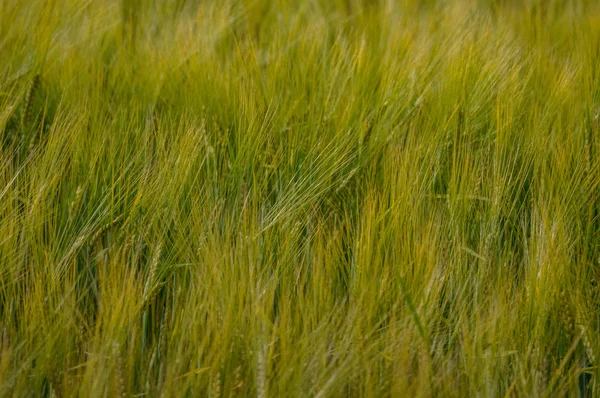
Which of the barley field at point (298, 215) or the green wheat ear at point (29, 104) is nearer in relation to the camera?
the barley field at point (298, 215)

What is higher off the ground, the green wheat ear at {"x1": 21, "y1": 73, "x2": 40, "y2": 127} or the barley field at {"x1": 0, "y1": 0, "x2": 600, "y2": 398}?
the green wheat ear at {"x1": 21, "y1": 73, "x2": 40, "y2": 127}

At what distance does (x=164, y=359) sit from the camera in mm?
984

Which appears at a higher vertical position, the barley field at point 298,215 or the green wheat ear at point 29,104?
the green wheat ear at point 29,104

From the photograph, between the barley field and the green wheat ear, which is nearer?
the barley field

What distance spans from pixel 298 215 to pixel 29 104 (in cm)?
55

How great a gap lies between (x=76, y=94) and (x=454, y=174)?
733mm

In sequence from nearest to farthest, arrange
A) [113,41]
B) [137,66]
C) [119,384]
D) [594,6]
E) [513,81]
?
[119,384], [513,81], [137,66], [113,41], [594,6]

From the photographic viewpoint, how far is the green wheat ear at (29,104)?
1.33 metres

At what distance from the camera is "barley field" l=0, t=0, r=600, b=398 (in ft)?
3.11

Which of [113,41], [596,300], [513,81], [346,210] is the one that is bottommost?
[596,300]

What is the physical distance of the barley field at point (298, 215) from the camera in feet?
3.11

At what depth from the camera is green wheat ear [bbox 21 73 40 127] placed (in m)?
1.33

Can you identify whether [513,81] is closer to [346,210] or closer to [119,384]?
[346,210]

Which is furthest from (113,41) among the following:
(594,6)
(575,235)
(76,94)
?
(594,6)
